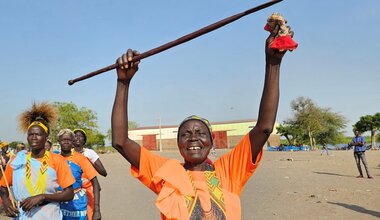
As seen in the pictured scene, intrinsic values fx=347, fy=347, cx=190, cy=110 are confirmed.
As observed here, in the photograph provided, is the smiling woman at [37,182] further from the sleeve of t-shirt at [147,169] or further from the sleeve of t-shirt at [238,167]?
the sleeve of t-shirt at [238,167]

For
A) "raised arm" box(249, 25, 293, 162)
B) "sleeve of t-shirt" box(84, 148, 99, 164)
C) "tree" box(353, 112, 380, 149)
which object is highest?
"tree" box(353, 112, 380, 149)

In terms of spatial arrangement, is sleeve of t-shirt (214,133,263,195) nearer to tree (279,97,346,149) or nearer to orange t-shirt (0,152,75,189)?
orange t-shirt (0,152,75,189)

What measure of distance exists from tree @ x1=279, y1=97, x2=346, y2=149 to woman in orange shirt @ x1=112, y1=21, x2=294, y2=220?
5025cm

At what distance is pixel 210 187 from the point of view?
2240 millimetres

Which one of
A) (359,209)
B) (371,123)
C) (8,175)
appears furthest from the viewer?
(371,123)

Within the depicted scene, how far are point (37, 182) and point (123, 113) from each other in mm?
1757

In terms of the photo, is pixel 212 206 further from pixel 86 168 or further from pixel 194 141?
pixel 86 168

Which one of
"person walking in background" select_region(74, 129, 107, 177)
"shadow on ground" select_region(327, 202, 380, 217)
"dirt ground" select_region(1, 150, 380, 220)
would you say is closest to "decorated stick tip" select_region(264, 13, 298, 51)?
"person walking in background" select_region(74, 129, 107, 177)

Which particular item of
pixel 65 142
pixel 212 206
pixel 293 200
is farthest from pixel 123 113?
pixel 293 200

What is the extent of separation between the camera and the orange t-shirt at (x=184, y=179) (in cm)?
212

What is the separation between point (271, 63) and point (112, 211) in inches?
278

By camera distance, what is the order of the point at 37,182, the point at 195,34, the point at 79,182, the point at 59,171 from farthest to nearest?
the point at 79,182 → the point at 59,171 → the point at 37,182 → the point at 195,34

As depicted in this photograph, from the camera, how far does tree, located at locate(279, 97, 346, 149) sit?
168ft

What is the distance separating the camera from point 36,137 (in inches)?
147
